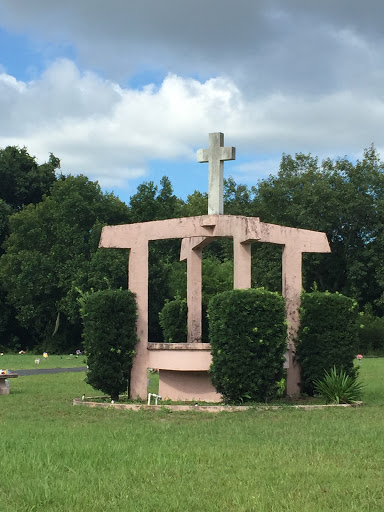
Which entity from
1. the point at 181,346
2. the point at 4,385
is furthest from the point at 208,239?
the point at 4,385

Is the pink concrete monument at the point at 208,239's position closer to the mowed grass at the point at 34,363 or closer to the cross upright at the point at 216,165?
the cross upright at the point at 216,165

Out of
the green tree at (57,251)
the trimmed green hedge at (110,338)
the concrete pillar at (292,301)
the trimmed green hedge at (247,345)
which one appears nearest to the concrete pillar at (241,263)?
the trimmed green hedge at (247,345)

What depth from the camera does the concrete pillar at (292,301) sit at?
49.3 feet

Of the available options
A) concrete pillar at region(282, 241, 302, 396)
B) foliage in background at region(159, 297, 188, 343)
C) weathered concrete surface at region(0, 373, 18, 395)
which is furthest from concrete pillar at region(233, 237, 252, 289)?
weathered concrete surface at region(0, 373, 18, 395)

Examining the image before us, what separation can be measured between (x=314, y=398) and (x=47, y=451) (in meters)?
7.74

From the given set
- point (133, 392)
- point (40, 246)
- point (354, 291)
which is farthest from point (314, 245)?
point (40, 246)

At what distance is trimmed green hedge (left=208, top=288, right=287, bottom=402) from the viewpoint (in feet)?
43.1

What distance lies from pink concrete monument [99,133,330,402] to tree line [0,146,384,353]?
27254mm

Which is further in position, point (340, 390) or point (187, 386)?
point (187, 386)

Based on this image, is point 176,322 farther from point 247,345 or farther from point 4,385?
point 4,385

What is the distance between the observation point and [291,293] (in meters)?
15.2

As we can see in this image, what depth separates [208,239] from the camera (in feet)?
51.4

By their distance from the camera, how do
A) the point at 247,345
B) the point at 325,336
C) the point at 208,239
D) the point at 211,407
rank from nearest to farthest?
the point at 211,407 < the point at 247,345 < the point at 325,336 < the point at 208,239

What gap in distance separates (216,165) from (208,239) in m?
1.61
